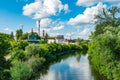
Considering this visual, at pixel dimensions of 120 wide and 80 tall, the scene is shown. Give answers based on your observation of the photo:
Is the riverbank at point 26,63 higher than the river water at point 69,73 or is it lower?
higher

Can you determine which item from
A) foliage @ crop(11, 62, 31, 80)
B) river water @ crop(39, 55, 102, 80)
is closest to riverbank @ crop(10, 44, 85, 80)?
foliage @ crop(11, 62, 31, 80)

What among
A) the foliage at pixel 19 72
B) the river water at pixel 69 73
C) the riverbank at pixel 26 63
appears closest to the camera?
the foliage at pixel 19 72

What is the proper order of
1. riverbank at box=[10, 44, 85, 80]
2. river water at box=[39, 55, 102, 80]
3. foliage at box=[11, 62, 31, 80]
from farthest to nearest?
river water at box=[39, 55, 102, 80] → riverbank at box=[10, 44, 85, 80] → foliage at box=[11, 62, 31, 80]

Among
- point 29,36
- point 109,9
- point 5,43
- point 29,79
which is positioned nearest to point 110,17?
point 109,9

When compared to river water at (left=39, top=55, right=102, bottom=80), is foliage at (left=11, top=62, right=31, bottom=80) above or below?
above

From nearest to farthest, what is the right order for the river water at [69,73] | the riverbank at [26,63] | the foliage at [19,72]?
the foliage at [19,72]
the riverbank at [26,63]
the river water at [69,73]

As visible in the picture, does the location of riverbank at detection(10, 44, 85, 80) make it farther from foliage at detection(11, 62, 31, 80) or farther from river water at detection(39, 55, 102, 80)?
river water at detection(39, 55, 102, 80)

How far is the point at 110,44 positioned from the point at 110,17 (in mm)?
14753

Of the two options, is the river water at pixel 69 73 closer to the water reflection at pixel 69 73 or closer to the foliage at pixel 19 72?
the water reflection at pixel 69 73

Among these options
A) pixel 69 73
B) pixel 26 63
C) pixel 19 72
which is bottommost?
pixel 69 73

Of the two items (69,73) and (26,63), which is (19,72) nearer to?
(26,63)

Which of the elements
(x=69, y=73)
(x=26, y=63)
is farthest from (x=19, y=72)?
(x=69, y=73)

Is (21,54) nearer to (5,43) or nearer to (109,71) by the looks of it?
(109,71)

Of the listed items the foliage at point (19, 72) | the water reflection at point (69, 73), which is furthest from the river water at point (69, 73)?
the foliage at point (19, 72)
